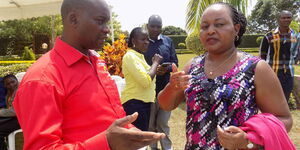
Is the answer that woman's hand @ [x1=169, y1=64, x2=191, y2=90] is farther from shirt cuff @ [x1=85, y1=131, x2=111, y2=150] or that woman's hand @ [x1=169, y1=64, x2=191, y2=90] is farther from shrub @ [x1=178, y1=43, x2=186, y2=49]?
shrub @ [x1=178, y1=43, x2=186, y2=49]

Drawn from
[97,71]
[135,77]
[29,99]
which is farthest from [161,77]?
[29,99]

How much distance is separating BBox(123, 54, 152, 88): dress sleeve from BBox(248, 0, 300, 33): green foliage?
4956 cm

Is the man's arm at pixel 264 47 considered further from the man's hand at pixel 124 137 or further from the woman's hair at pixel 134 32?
the man's hand at pixel 124 137

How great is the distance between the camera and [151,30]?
15.2 feet

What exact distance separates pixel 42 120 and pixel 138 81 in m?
2.51

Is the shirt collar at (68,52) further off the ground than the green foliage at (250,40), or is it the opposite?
the shirt collar at (68,52)

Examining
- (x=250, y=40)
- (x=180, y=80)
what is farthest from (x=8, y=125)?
(x=250, y=40)

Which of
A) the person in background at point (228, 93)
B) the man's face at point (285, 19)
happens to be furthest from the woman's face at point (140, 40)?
the man's face at point (285, 19)

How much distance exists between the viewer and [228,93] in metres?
1.70

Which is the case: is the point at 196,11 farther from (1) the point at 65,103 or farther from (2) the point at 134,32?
(1) the point at 65,103

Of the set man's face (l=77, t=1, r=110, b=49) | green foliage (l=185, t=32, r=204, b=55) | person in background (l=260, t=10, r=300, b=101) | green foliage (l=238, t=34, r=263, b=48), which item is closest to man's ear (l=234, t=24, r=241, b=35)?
man's face (l=77, t=1, r=110, b=49)

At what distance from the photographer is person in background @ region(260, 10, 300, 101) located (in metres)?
4.93

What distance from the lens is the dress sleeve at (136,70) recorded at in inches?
141

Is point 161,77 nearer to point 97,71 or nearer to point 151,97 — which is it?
point 151,97
